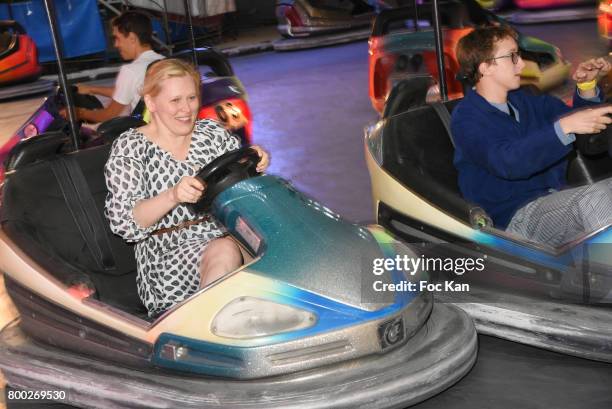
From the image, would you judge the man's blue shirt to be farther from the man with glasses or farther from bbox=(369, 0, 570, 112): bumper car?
bbox=(369, 0, 570, 112): bumper car

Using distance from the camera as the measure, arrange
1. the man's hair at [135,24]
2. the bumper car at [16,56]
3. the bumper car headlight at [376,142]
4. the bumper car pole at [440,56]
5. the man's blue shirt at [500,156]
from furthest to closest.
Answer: the bumper car at [16,56], the man's hair at [135,24], the bumper car pole at [440,56], the bumper car headlight at [376,142], the man's blue shirt at [500,156]

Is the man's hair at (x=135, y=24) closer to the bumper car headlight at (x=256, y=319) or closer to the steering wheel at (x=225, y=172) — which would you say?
the steering wheel at (x=225, y=172)

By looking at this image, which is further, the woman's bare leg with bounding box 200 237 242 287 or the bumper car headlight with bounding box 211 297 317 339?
the woman's bare leg with bounding box 200 237 242 287

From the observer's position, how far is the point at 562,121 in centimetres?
199

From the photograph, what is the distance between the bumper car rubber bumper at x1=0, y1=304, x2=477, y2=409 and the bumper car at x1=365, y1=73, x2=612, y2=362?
0.49 ft

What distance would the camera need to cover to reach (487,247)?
7.07ft

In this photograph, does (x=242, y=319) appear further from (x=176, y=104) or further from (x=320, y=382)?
(x=176, y=104)

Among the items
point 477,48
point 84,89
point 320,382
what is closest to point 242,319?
point 320,382

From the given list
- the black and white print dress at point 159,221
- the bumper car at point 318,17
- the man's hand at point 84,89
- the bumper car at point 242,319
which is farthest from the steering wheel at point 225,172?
the bumper car at point 318,17

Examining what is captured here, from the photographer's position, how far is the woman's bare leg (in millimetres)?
2027

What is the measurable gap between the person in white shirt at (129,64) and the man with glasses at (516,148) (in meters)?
1.45

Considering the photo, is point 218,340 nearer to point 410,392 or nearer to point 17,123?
point 410,392

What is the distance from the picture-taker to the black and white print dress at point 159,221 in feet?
6.85

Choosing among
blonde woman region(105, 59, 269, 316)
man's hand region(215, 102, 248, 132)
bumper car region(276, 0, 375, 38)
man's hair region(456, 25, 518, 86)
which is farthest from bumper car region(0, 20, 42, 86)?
man's hair region(456, 25, 518, 86)
